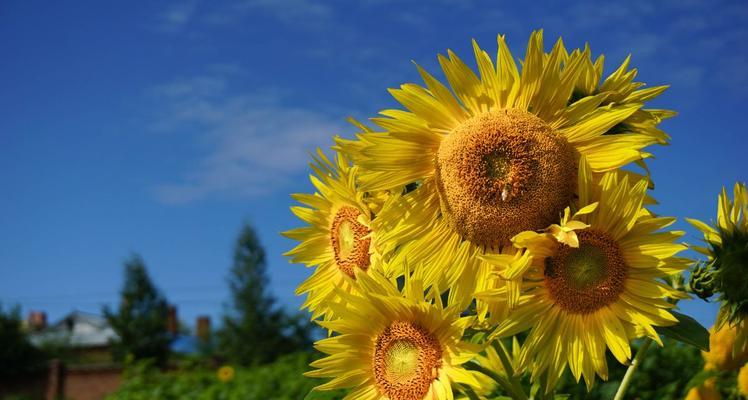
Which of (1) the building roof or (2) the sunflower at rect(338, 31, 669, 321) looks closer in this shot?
(2) the sunflower at rect(338, 31, 669, 321)

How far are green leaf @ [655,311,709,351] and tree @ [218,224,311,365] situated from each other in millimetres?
35926

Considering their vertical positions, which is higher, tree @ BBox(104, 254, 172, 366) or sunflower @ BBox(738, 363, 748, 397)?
tree @ BBox(104, 254, 172, 366)

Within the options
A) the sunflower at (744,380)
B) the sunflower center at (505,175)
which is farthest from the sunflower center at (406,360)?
the sunflower at (744,380)

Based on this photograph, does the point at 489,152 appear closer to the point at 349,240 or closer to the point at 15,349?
the point at 349,240

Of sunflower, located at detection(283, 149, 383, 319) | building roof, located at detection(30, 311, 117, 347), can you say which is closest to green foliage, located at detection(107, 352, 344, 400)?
sunflower, located at detection(283, 149, 383, 319)

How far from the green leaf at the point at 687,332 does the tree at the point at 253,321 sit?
118 ft

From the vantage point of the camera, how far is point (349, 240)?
2254mm

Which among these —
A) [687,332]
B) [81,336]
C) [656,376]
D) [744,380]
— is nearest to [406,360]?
[687,332]

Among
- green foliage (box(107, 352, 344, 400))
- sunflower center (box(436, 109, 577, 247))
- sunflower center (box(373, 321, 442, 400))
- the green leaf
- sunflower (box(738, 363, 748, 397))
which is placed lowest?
sunflower (box(738, 363, 748, 397))

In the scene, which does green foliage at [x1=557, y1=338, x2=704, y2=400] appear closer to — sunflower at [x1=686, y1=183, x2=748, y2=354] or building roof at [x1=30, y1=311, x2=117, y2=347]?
sunflower at [x1=686, y1=183, x2=748, y2=354]

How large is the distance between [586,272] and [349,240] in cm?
72

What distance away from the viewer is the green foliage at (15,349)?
32.2 m

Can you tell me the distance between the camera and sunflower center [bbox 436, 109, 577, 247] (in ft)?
5.74

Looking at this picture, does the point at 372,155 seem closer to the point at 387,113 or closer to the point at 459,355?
the point at 387,113
